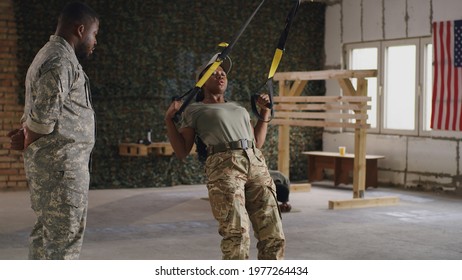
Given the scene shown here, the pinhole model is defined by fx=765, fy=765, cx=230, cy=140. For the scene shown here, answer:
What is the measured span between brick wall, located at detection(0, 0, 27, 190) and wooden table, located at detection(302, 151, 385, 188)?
404 cm

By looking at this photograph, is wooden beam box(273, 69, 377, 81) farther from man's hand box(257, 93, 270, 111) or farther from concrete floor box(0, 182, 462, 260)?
man's hand box(257, 93, 270, 111)

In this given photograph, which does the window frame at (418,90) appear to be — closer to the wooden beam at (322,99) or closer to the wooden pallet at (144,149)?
the wooden beam at (322,99)

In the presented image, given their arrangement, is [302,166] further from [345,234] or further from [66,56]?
[66,56]

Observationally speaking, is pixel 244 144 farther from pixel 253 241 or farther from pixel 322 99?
pixel 322 99

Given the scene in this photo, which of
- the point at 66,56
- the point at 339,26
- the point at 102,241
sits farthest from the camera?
the point at 339,26


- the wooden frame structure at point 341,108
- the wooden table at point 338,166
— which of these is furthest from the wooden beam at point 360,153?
the wooden table at point 338,166

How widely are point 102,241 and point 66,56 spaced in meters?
2.98

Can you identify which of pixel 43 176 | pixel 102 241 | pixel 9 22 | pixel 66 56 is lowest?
pixel 102 241

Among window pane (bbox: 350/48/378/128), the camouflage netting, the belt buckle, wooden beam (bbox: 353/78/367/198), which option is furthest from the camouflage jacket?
window pane (bbox: 350/48/378/128)

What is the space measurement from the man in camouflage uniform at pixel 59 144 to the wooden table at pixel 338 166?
22.5 ft

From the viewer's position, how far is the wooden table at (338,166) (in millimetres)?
10273

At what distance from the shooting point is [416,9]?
33.2 ft

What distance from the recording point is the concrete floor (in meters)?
A: 5.89
